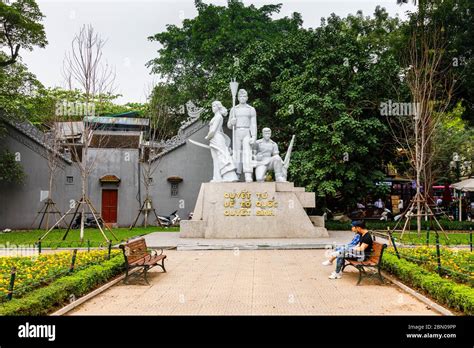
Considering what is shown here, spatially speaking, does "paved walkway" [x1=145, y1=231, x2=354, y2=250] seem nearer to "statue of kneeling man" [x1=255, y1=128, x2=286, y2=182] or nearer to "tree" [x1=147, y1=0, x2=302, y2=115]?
"statue of kneeling man" [x1=255, y1=128, x2=286, y2=182]

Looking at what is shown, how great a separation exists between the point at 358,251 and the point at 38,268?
6.52 meters

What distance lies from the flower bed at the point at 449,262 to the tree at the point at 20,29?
1951 cm

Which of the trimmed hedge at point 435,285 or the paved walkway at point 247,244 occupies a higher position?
the trimmed hedge at point 435,285

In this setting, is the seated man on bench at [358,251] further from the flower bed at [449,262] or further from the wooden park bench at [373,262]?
Result: the flower bed at [449,262]

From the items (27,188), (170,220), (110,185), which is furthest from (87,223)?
(170,220)

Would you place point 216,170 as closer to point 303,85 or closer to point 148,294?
point 303,85

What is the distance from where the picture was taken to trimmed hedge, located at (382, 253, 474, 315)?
653 cm

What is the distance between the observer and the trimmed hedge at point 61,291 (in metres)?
6.27

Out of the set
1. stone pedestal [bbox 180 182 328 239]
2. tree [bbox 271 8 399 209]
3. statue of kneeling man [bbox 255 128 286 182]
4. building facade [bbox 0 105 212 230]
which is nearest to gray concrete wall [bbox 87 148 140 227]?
building facade [bbox 0 105 212 230]

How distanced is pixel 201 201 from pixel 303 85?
763 centimetres

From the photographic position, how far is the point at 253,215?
17250 mm

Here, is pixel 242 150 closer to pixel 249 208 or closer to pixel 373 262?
pixel 249 208

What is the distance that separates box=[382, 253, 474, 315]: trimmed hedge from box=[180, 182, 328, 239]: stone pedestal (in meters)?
7.12

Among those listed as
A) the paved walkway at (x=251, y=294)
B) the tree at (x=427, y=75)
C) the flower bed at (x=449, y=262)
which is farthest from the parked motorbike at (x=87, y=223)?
the flower bed at (x=449, y=262)
